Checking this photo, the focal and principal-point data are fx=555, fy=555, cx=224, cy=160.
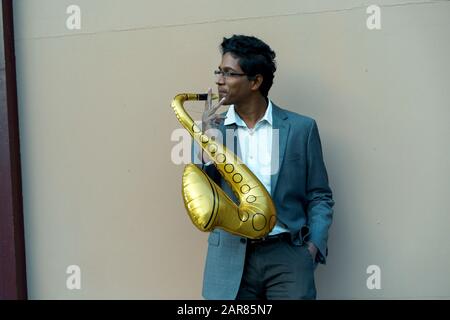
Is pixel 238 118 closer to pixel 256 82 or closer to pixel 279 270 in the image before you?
pixel 256 82

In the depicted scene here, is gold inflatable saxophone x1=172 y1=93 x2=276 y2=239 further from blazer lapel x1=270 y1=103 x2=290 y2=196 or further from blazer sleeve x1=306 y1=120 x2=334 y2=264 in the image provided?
blazer sleeve x1=306 y1=120 x2=334 y2=264

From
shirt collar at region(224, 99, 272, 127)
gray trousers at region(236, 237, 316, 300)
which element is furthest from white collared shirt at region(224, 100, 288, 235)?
gray trousers at region(236, 237, 316, 300)

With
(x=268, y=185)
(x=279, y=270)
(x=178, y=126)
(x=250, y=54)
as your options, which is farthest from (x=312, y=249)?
(x=178, y=126)

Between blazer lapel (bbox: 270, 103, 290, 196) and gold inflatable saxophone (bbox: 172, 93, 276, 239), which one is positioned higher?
blazer lapel (bbox: 270, 103, 290, 196)

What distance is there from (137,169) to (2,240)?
1052 millimetres

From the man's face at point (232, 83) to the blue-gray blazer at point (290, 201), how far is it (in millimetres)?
164

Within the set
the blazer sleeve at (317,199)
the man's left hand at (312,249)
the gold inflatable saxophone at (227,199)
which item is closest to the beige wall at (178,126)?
the blazer sleeve at (317,199)

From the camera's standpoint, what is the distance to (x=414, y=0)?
9.68 ft

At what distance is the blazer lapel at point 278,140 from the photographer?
8.47 feet

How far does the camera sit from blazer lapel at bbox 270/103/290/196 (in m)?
2.58

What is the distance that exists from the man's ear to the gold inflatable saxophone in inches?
12.8

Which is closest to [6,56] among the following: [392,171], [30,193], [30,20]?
→ [30,20]

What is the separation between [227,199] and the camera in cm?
240

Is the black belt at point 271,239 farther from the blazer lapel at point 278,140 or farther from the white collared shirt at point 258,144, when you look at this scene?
the blazer lapel at point 278,140
